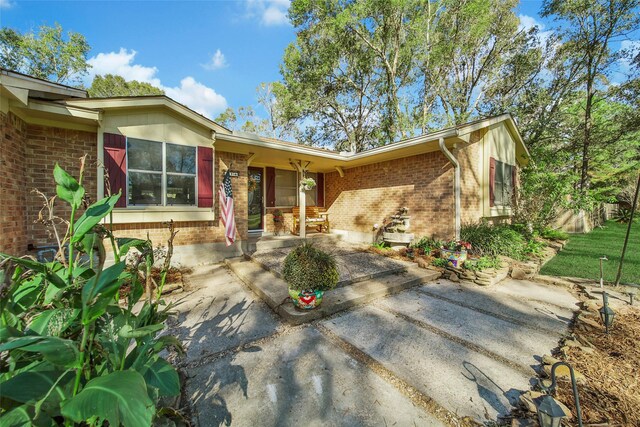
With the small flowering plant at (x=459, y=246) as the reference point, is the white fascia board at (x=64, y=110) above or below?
above

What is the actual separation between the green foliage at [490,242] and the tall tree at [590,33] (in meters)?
6.06

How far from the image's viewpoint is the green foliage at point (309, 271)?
10.7 ft

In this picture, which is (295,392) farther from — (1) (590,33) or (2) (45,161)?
(1) (590,33)

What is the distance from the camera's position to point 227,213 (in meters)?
5.66

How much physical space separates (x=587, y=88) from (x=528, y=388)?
15592 mm

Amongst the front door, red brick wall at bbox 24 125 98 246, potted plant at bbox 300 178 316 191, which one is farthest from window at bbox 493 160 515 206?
red brick wall at bbox 24 125 98 246

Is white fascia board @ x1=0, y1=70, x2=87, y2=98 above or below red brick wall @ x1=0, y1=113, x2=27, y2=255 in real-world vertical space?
above

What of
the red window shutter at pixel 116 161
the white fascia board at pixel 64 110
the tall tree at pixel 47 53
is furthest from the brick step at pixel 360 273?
the tall tree at pixel 47 53

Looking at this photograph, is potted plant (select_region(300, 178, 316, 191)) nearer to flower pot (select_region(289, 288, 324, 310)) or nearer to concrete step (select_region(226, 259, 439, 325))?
concrete step (select_region(226, 259, 439, 325))

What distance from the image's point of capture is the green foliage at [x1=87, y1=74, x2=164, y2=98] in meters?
16.5

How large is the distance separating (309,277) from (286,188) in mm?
5885

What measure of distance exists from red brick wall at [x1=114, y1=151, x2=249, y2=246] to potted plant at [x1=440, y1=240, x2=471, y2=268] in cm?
493

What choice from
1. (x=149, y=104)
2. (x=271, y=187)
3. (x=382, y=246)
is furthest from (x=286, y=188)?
(x=149, y=104)

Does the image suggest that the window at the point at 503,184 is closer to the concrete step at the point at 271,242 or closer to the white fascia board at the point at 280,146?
the white fascia board at the point at 280,146
